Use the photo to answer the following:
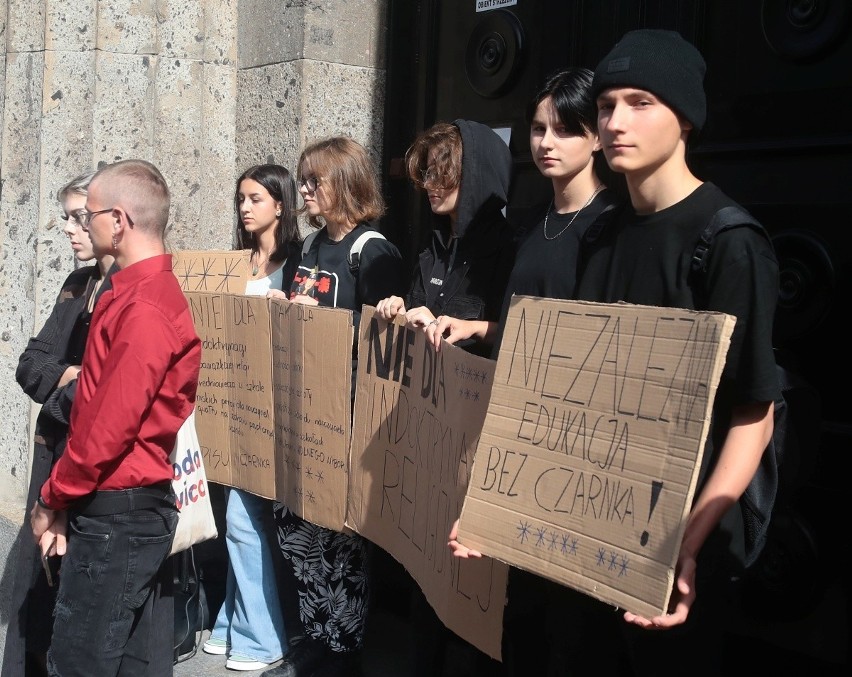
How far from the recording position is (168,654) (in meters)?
3.35

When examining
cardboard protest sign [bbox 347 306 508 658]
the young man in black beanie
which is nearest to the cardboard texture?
cardboard protest sign [bbox 347 306 508 658]

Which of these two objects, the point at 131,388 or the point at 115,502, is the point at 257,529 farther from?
the point at 131,388

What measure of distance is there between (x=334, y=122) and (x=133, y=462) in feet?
7.13

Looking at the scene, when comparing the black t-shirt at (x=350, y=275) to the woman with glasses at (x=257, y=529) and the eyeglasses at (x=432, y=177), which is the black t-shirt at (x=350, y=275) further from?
the eyeglasses at (x=432, y=177)

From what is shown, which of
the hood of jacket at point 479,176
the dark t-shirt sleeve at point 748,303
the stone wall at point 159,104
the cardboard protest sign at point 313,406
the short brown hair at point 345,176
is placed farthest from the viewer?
the stone wall at point 159,104

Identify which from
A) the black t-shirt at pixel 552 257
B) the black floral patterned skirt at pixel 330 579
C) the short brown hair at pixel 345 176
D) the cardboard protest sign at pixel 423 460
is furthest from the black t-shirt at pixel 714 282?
the black floral patterned skirt at pixel 330 579

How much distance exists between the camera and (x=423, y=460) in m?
2.96

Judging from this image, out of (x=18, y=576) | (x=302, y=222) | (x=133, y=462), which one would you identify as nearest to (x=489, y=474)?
(x=133, y=462)

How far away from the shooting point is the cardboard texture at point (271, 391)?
11.3ft

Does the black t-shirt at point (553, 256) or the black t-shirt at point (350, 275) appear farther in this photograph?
the black t-shirt at point (350, 275)

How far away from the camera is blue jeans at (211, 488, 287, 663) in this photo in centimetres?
405

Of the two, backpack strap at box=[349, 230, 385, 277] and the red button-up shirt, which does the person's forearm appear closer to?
the red button-up shirt

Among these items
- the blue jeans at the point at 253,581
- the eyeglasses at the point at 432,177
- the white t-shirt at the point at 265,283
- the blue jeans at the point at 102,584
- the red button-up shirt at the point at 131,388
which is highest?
the eyeglasses at the point at 432,177

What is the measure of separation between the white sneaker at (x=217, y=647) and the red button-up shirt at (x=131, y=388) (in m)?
1.51
